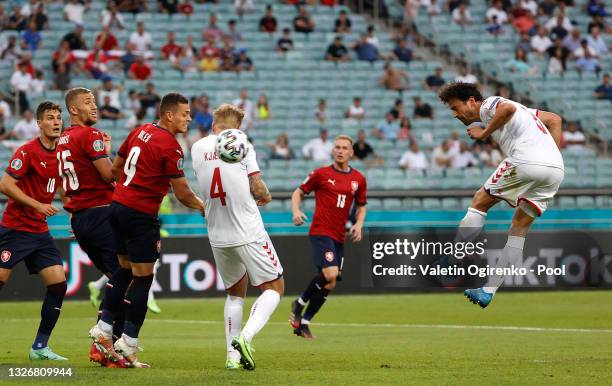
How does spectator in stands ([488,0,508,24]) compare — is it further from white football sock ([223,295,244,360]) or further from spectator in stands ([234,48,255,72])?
white football sock ([223,295,244,360])

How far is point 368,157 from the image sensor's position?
24.3 metres

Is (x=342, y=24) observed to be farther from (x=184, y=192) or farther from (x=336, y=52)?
(x=184, y=192)

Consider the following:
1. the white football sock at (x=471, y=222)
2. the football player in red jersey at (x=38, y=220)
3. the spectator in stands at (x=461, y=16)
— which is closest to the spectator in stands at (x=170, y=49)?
the spectator in stands at (x=461, y=16)

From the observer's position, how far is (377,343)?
12.7 metres

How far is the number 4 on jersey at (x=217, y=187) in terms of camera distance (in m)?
9.69

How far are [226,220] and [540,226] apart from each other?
42.3 feet

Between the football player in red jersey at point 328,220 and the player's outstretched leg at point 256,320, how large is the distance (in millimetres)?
3689

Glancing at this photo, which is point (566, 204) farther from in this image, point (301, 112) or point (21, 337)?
point (21, 337)

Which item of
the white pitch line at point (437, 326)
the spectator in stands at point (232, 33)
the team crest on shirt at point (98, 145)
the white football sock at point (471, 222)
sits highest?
the team crest on shirt at point (98, 145)

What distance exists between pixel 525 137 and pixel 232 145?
293 centimetres

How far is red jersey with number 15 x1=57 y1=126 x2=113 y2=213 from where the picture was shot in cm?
1068

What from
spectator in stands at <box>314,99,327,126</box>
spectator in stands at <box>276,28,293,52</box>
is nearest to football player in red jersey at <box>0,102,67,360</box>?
spectator in stands at <box>314,99,327,126</box>

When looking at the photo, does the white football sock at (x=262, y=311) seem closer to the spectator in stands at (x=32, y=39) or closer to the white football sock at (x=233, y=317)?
the white football sock at (x=233, y=317)

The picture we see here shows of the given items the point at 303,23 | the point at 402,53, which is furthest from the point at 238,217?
the point at 402,53
